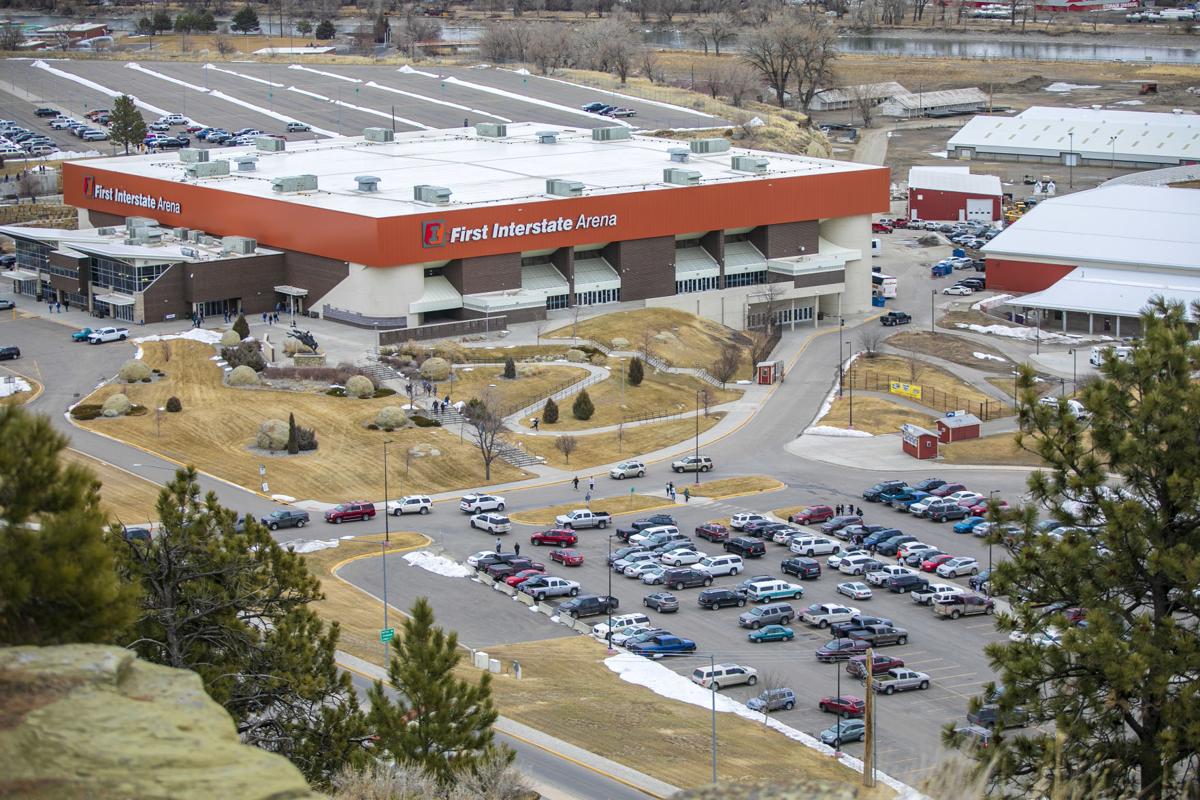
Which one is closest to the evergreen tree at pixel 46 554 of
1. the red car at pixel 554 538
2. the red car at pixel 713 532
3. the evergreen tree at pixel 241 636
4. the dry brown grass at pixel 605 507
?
the evergreen tree at pixel 241 636

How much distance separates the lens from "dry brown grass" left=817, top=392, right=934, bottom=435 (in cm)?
7544

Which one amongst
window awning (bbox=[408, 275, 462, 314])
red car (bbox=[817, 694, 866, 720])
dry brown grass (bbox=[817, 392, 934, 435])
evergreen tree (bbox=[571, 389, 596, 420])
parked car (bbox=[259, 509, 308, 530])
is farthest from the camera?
window awning (bbox=[408, 275, 462, 314])

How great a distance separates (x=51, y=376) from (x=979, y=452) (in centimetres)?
3922

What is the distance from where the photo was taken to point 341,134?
140000 mm

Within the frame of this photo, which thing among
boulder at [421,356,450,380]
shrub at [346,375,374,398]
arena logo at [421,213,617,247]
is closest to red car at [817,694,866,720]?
shrub at [346,375,374,398]

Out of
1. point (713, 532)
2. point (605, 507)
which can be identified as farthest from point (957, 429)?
point (605, 507)

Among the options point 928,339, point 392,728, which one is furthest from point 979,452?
point 392,728

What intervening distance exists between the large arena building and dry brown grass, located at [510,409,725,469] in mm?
14020

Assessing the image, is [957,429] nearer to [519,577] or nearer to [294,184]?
[519,577]

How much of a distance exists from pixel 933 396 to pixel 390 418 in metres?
25.7

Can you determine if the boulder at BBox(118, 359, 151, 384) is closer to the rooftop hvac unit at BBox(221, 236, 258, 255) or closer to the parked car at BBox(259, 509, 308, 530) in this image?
the rooftop hvac unit at BBox(221, 236, 258, 255)

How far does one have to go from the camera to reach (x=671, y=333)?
8744 centimetres

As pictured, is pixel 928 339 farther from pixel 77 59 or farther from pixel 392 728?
pixel 77 59

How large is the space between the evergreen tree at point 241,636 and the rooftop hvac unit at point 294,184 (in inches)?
2479
